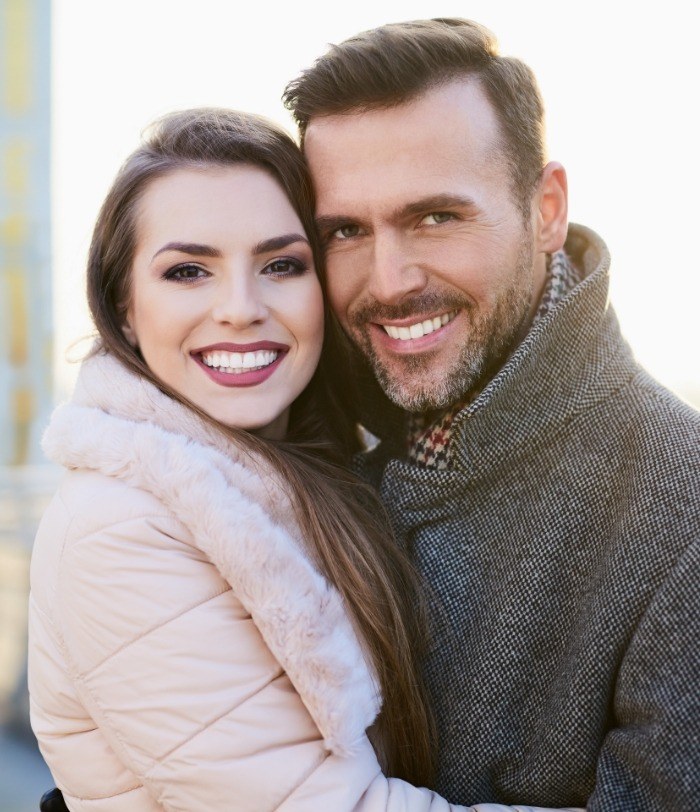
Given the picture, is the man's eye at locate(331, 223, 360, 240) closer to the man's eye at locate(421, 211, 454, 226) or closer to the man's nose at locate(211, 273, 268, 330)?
the man's eye at locate(421, 211, 454, 226)

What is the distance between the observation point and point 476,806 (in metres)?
1.61

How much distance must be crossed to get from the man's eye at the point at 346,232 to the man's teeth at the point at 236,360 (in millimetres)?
336

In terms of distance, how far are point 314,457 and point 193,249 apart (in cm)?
54

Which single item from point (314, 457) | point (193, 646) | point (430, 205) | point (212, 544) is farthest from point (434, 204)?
point (193, 646)

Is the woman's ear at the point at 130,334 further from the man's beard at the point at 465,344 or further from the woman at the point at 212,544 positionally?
the man's beard at the point at 465,344

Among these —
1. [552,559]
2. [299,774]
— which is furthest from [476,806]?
[552,559]

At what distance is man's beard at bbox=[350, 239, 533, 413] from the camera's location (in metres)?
2.02

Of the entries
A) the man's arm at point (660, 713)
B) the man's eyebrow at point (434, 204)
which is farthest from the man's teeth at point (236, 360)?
the man's arm at point (660, 713)

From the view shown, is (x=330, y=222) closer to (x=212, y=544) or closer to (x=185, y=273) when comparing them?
(x=185, y=273)

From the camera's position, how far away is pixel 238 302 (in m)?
1.88

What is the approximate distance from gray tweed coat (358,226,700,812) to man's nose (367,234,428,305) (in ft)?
1.01

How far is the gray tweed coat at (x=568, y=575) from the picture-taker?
4.99ft

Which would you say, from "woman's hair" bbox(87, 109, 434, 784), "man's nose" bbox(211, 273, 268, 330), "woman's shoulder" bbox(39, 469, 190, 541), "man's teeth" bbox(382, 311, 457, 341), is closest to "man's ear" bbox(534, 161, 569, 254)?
"man's teeth" bbox(382, 311, 457, 341)

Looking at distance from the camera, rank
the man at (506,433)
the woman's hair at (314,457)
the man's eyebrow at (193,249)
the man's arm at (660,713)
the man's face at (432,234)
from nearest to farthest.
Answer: the man's arm at (660,713) → the man at (506,433) → the woman's hair at (314,457) → the man's eyebrow at (193,249) → the man's face at (432,234)
